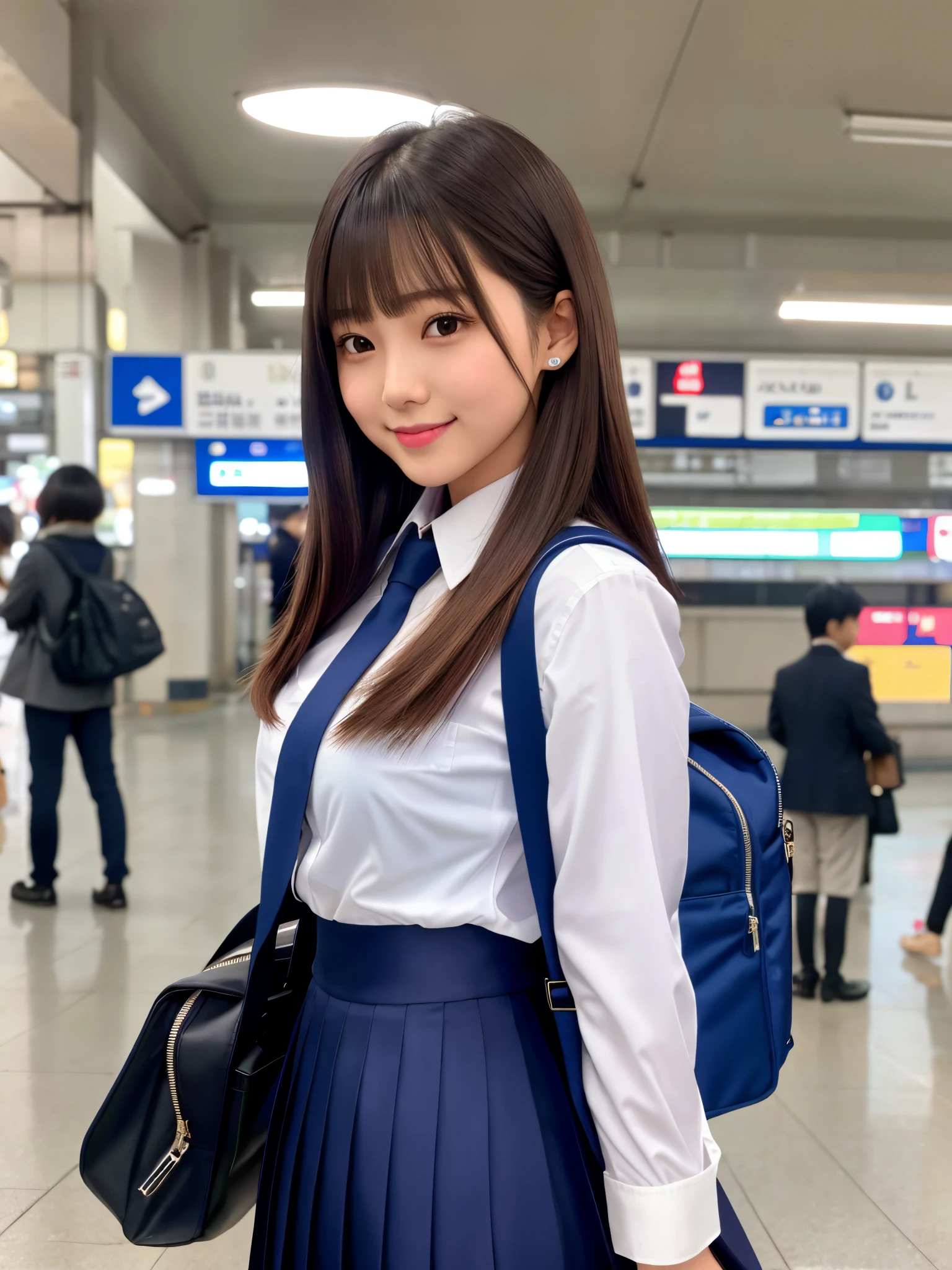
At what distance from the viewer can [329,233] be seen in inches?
36.4

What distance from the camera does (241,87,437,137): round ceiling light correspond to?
5043mm

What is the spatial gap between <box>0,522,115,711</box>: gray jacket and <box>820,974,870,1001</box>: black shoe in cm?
311

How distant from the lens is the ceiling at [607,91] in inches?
229

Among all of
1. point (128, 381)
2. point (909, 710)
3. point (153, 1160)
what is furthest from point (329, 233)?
point (909, 710)

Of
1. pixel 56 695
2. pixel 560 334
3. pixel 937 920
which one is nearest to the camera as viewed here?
pixel 560 334

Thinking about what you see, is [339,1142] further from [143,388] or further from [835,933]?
[143,388]

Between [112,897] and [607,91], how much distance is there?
5335 millimetres

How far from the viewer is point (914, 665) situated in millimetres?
6445

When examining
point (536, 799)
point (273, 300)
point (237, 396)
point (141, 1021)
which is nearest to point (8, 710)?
point (237, 396)

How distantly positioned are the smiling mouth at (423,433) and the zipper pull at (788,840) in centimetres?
52

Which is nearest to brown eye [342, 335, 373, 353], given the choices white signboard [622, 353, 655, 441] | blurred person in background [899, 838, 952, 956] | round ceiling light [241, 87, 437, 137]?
blurred person in background [899, 838, 952, 956]

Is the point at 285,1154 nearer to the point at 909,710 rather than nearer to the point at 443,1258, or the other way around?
the point at 443,1258

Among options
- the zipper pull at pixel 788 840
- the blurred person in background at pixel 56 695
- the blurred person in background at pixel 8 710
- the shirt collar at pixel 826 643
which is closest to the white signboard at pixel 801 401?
the shirt collar at pixel 826 643

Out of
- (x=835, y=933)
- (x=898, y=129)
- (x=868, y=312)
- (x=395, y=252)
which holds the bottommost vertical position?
(x=835, y=933)
